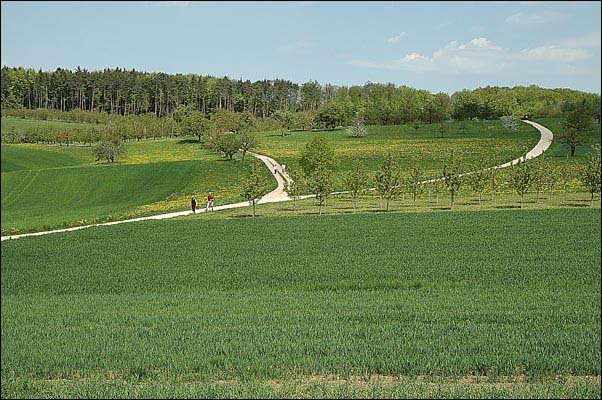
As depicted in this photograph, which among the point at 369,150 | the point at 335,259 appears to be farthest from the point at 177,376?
the point at 369,150

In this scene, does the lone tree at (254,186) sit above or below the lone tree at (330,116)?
below

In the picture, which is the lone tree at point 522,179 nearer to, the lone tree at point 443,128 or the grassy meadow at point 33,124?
the lone tree at point 443,128

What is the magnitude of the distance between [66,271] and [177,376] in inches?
490

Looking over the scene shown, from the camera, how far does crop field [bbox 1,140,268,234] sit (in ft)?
116

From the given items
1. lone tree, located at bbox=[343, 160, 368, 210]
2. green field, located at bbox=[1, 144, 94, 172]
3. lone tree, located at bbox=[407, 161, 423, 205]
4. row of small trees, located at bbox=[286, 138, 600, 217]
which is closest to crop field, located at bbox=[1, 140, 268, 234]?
row of small trees, located at bbox=[286, 138, 600, 217]

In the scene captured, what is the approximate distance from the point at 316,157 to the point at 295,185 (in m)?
5.78

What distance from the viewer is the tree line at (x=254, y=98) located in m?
47.1

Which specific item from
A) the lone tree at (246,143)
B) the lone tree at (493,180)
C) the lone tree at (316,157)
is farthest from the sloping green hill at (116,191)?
the lone tree at (493,180)

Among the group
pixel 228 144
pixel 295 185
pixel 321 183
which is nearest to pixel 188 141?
pixel 228 144

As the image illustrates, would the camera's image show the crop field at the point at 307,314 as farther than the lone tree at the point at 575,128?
No

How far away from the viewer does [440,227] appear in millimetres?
25703

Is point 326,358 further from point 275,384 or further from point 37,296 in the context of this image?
point 37,296

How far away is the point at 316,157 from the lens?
4181 centimetres

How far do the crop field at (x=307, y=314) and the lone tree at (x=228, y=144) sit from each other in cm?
1394
